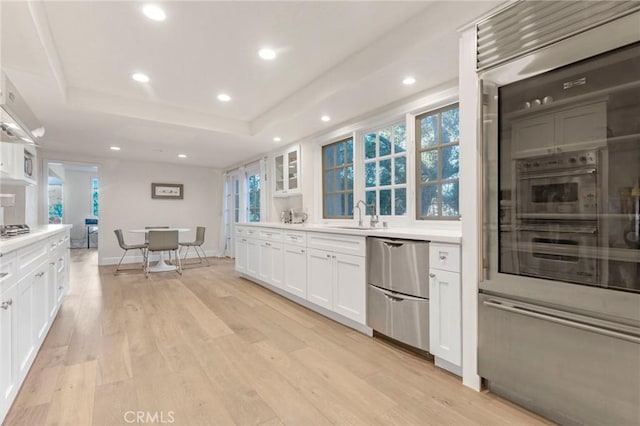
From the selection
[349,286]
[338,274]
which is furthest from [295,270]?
[349,286]

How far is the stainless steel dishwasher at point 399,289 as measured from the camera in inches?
82.8

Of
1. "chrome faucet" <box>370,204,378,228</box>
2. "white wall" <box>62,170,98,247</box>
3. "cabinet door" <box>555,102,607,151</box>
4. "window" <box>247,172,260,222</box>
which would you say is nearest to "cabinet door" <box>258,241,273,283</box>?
"chrome faucet" <box>370,204,378,228</box>

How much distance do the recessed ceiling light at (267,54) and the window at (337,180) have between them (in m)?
1.48

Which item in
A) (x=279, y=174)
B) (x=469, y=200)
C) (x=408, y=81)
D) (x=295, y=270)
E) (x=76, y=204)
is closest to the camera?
(x=469, y=200)

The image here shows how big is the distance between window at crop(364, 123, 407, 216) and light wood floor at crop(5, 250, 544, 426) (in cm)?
136

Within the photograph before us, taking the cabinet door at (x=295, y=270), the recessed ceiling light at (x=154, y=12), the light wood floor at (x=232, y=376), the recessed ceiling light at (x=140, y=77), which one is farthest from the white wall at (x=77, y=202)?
the recessed ceiling light at (x=154, y=12)

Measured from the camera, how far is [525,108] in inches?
63.2

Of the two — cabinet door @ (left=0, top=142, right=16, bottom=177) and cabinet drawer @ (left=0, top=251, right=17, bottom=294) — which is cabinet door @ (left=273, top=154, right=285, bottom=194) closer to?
cabinet door @ (left=0, top=142, right=16, bottom=177)

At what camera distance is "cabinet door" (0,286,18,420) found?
1461 mm

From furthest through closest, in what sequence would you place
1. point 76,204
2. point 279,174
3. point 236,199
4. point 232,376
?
point 76,204 < point 236,199 < point 279,174 < point 232,376

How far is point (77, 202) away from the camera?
9656 millimetres

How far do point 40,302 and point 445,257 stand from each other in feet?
Result: 9.72

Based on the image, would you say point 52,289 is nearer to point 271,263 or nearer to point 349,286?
point 271,263

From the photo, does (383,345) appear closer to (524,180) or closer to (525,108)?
(524,180)
